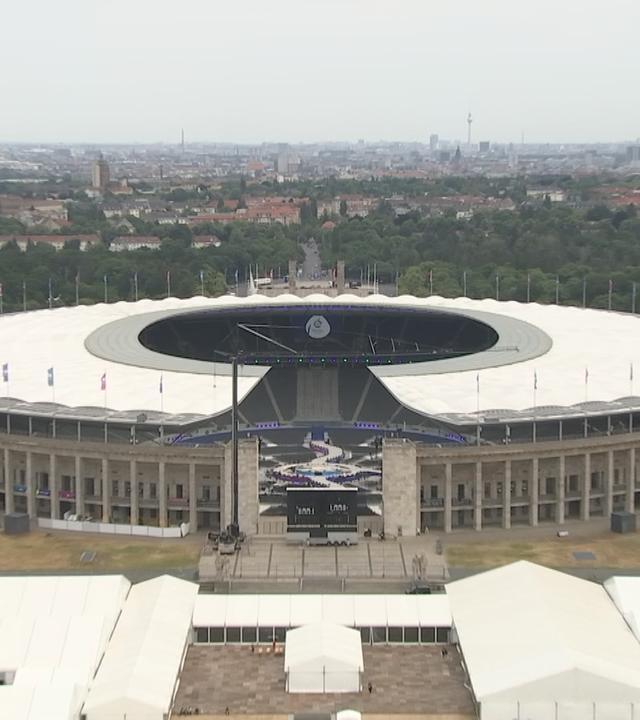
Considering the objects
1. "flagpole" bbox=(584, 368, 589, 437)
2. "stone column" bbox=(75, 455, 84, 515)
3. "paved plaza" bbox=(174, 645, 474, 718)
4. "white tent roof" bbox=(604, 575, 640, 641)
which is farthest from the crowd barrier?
"white tent roof" bbox=(604, 575, 640, 641)

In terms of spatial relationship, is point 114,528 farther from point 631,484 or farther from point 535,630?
point 631,484

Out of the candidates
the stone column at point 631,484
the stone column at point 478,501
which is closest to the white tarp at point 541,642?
the stone column at point 478,501

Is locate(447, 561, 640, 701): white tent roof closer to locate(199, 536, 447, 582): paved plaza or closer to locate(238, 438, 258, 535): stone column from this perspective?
locate(199, 536, 447, 582): paved plaza

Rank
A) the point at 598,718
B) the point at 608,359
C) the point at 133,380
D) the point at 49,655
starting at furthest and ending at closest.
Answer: the point at 608,359 → the point at 133,380 → the point at 49,655 → the point at 598,718

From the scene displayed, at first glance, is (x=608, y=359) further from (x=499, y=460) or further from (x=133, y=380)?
(x=133, y=380)

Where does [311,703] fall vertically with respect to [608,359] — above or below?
below

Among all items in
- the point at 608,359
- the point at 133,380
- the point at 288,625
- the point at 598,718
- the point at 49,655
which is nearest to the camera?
the point at 598,718

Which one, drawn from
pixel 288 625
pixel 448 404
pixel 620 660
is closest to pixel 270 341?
pixel 448 404
